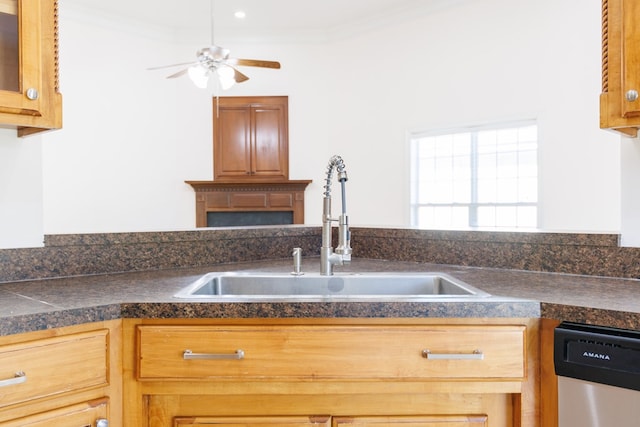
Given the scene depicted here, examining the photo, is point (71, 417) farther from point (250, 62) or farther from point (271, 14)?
point (271, 14)

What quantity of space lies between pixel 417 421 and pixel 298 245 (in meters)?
1.11

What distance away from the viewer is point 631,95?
4.17 ft

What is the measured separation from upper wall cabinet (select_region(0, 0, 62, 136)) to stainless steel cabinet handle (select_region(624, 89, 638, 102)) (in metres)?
1.54

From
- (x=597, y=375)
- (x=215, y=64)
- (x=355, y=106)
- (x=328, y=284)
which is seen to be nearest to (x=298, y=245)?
(x=328, y=284)

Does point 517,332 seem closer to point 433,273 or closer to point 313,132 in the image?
point 433,273

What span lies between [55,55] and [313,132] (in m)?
4.78

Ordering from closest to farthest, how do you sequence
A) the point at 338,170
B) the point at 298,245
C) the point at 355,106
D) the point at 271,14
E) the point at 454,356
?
the point at 454,356
the point at 338,170
the point at 298,245
the point at 271,14
the point at 355,106

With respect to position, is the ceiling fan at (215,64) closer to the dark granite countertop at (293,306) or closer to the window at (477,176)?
the window at (477,176)

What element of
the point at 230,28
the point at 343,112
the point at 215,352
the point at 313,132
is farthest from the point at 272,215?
the point at 215,352

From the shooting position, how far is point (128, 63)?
5.61 m

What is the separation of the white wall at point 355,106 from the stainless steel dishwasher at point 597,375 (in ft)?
11.6

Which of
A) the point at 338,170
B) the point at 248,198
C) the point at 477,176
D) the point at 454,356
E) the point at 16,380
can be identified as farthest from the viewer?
the point at 248,198

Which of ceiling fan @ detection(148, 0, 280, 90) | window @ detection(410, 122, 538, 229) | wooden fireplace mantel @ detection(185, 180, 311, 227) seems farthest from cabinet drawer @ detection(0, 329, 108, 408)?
wooden fireplace mantel @ detection(185, 180, 311, 227)

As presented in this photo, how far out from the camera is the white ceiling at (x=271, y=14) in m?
5.16
